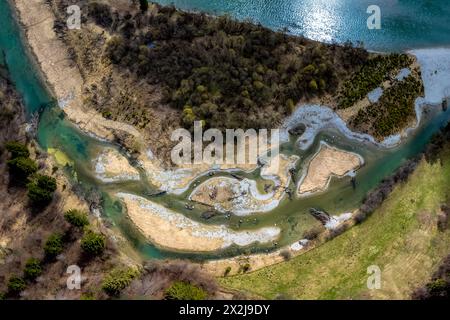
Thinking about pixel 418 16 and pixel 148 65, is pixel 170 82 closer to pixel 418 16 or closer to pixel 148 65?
pixel 148 65

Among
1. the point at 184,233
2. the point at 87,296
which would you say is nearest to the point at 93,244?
the point at 87,296

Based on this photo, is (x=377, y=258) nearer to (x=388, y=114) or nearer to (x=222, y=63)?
(x=388, y=114)

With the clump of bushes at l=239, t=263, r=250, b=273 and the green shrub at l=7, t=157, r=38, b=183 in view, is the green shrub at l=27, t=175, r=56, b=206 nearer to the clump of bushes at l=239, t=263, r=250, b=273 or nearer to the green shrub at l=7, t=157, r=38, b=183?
the green shrub at l=7, t=157, r=38, b=183

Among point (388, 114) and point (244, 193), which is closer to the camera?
point (244, 193)

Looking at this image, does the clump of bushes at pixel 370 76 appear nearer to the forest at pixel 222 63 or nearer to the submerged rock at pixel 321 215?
the forest at pixel 222 63

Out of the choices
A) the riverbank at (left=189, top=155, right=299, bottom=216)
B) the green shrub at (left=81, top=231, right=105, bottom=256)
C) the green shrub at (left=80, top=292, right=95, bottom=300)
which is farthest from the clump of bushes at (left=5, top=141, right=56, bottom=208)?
the riverbank at (left=189, top=155, right=299, bottom=216)

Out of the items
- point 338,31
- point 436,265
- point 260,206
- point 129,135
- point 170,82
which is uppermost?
point 338,31
